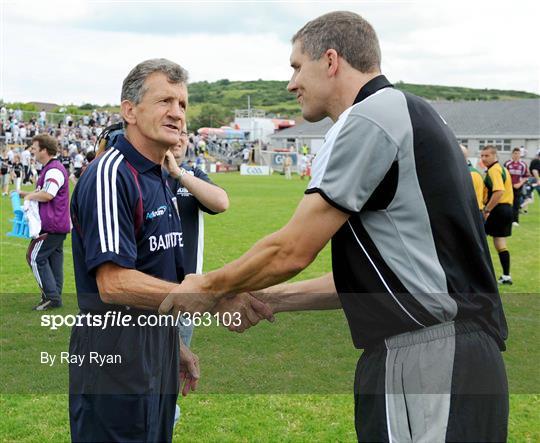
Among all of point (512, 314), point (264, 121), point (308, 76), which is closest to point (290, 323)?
point (512, 314)

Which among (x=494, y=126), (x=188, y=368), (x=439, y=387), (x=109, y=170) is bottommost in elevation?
(x=188, y=368)

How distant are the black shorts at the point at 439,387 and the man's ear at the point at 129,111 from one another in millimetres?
1645

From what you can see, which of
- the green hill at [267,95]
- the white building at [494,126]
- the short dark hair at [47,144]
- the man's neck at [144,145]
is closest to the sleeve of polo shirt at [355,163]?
the man's neck at [144,145]

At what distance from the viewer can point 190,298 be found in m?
2.99

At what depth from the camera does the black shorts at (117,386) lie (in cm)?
308

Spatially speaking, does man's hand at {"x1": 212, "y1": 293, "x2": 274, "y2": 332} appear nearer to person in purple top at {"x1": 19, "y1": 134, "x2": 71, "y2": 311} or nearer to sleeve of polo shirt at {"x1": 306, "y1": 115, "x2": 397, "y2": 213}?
sleeve of polo shirt at {"x1": 306, "y1": 115, "x2": 397, "y2": 213}

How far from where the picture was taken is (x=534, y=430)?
5.62 m

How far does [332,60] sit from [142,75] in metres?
1.04

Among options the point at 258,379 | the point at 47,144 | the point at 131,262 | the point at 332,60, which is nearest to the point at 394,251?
the point at 332,60

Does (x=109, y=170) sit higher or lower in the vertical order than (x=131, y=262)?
higher

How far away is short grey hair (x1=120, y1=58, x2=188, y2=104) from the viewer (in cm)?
320

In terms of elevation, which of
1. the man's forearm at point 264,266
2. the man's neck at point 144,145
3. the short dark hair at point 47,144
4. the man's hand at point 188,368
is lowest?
the man's hand at point 188,368

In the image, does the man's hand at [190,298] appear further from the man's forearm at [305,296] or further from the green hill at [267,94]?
the green hill at [267,94]

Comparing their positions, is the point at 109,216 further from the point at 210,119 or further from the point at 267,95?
the point at 267,95
